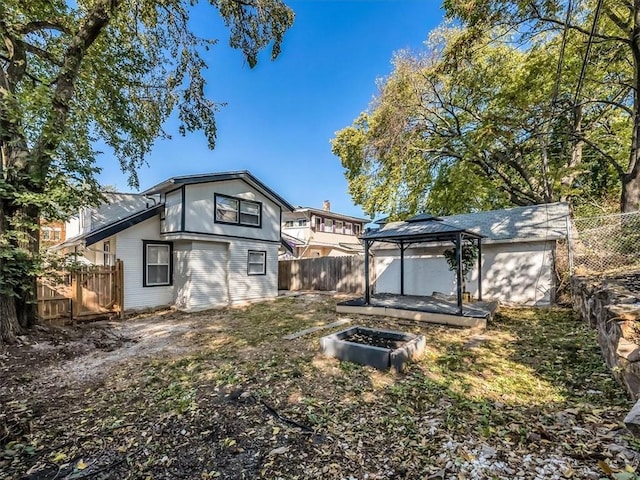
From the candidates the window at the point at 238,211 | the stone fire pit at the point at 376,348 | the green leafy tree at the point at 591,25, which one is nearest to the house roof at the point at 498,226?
the green leafy tree at the point at 591,25

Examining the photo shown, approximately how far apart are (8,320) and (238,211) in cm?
738

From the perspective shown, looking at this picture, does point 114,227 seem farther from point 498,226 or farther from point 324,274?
point 498,226

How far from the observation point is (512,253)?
10305mm

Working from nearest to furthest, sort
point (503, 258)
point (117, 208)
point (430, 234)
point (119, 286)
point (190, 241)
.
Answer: point (430, 234)
point (119, 286)
point (503, 258)
point (190, 241)
point (117, 208)

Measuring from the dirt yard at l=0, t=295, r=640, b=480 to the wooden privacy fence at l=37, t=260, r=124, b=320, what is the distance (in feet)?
7.08

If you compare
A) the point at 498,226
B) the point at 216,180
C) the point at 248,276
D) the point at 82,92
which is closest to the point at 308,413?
the point at 216,180

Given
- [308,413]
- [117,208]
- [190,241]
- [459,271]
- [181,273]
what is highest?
[117,208]

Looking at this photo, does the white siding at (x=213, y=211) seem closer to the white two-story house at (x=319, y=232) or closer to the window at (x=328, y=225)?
the white two-story house at (x=319, y=232)

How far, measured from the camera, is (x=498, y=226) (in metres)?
11.1


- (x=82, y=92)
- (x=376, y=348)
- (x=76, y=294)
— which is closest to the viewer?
(x=376, y=348)

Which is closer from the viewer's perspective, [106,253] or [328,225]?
[106,253]

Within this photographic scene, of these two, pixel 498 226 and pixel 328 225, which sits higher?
Answer: pixel 328 225

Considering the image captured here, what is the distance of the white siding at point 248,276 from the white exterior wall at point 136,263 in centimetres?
259

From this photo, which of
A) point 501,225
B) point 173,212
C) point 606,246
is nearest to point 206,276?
point 173,212
